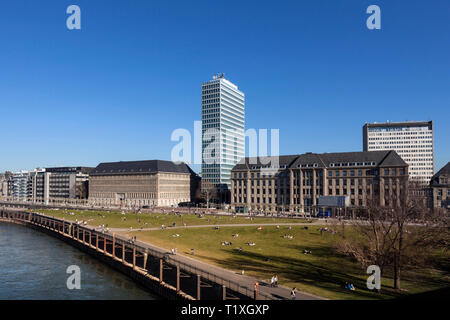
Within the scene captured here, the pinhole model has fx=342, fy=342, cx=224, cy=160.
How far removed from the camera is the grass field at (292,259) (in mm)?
45062

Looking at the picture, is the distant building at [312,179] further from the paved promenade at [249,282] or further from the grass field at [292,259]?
the paved promenade at [249,282]

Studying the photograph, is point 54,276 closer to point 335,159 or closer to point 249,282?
point 249,282

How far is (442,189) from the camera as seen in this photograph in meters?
114

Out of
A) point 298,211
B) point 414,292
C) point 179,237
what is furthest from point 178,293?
point 298,211

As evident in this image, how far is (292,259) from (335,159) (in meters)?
83.4

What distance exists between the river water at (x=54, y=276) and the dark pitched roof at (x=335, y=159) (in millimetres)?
89423

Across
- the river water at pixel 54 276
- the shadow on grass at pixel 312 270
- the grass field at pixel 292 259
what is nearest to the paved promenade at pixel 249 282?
the grass field at pixel 292 259

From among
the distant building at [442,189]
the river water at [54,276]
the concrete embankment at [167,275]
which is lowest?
the river water at [54,276]

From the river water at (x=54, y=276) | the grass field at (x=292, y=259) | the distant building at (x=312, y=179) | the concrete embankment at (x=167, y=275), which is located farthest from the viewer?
the distant building at (x=312, y=179)

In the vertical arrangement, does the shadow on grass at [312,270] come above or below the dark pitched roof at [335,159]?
below

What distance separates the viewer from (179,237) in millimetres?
82750

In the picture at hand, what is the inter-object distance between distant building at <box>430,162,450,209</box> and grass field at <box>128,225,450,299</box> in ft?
166

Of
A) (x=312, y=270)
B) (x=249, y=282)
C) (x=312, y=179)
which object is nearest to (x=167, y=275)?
(x=249, y=282)

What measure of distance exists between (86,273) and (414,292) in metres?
53.6
